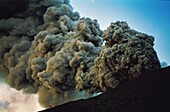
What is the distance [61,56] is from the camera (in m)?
6.77

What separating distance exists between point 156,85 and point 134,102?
481 mm

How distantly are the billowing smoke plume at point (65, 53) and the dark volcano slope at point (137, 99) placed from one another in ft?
2.67

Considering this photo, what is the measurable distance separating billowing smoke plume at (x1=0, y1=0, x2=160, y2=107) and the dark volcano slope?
0.81m

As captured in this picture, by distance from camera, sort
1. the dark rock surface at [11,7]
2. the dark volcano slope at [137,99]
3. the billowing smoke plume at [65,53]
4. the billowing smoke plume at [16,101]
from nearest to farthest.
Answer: the dark volcano slope at [137,99]
the billowing smoke plume at [65,53]
the billowing smoke plume at [16,101]
the dark rock surface at [11,7]

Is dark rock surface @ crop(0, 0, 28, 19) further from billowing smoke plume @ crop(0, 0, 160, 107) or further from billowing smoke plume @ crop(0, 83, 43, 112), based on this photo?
billowing smoke plume @ crop(0, 83, 43, 112)

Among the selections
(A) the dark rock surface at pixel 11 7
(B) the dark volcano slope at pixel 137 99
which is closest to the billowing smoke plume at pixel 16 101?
(A) the dark rock surface at pixel 11 7

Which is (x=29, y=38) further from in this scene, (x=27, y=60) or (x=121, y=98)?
(x=121, y=98)

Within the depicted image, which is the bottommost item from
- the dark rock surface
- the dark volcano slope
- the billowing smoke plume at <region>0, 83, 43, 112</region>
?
the dark volcano slope

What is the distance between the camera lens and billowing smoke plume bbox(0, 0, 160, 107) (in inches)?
220

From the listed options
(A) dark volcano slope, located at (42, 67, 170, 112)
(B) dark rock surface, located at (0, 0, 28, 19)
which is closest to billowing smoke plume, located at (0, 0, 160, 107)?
(B) dark rock surface, located at (0, 0, 28, 19)

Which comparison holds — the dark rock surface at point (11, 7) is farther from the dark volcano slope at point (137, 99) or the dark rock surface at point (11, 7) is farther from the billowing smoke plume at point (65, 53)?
the dark volcano slope at point (137, 99)

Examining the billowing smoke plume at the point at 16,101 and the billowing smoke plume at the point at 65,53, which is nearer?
the billowing smoke plume at the point at 65,53

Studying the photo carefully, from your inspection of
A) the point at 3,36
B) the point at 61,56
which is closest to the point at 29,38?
the point at 3,36

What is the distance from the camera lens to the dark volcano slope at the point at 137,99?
12.8 feet
